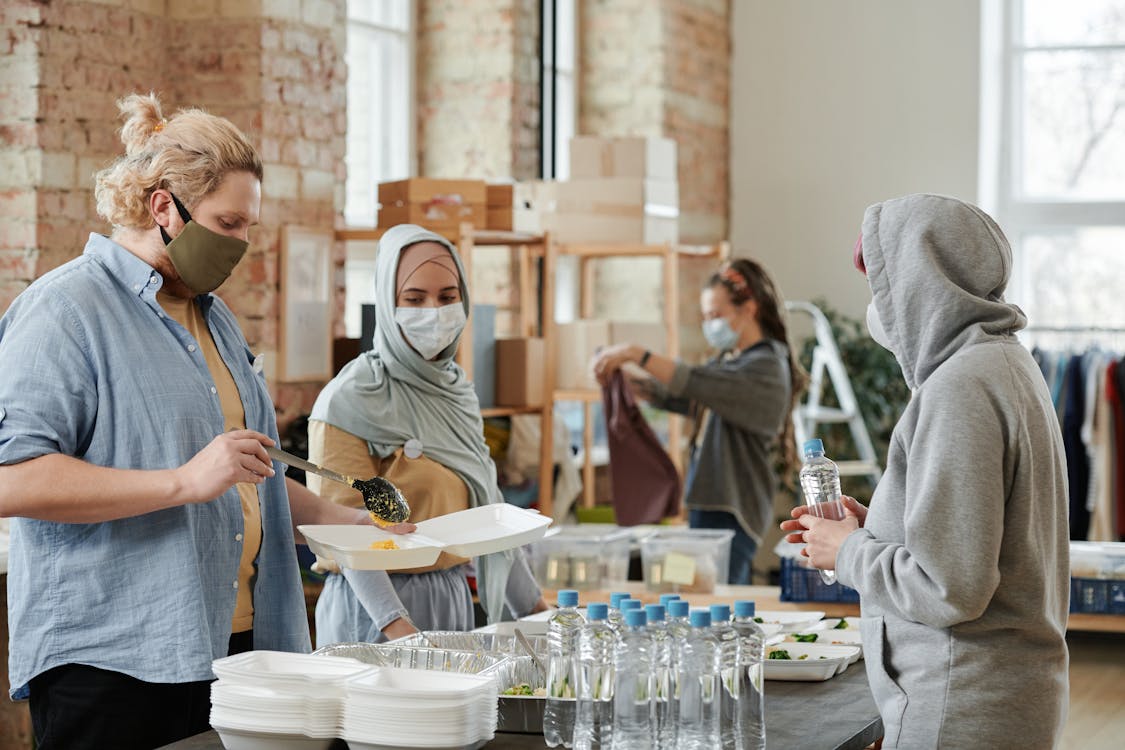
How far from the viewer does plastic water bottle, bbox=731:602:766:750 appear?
1.86m

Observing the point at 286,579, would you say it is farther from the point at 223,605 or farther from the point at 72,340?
the point at 72,340

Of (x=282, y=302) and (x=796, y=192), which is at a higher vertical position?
(x=796, y=192)

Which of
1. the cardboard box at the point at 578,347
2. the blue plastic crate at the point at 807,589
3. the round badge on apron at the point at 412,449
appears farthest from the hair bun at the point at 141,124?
the cardboard box at the point at 578,347

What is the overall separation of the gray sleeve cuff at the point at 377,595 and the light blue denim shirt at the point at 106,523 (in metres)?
0.43

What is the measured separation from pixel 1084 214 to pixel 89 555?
20.9ft

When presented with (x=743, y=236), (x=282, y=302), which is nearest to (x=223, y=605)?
(x=282, y=302)

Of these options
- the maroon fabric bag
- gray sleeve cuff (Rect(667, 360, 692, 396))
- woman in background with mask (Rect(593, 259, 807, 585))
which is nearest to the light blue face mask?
woman in background with mask (Rect(593, 259, 807, 585))

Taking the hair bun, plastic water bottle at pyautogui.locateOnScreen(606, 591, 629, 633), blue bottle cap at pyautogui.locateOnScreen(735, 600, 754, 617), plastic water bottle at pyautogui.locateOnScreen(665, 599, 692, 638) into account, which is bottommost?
plastic water bottle at pyautogui.locateOnScreen(606, 591, 629, 633)

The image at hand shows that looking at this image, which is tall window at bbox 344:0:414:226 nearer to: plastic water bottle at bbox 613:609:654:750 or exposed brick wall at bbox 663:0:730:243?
exposed brick wall at bbox 663:0:730:243

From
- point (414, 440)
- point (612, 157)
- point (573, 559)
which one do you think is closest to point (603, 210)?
point (612, 157)

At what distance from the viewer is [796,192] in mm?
7543

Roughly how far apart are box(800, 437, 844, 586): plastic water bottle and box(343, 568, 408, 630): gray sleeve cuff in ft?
2.68

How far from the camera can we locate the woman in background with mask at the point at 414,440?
8.89 ft

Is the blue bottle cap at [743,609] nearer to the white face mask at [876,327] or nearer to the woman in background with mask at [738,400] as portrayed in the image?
the white face mask at [876,327]
